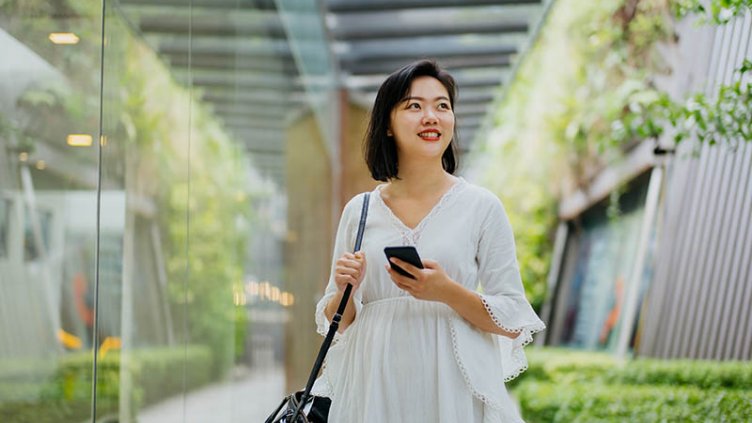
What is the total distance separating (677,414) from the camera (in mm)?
4988

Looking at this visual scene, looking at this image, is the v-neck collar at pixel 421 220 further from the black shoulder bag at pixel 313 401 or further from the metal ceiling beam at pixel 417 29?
the metal ceiling beam at pixel 417 29

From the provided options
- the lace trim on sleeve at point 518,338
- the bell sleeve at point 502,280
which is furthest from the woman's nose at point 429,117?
the lace trim on sleeve at point 518,338

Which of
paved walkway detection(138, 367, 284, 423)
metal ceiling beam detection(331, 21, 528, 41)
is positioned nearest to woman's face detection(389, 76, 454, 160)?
paved walkway detection(138, 367, 284, 423)

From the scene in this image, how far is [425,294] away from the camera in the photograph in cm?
230

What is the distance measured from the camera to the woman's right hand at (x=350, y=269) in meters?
2.41

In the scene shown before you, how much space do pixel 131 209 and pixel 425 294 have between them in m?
1.76

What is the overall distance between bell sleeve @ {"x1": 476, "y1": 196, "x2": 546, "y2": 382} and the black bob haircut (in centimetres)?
30

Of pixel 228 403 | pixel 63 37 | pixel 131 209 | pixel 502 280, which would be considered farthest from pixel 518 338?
pixel 228 403

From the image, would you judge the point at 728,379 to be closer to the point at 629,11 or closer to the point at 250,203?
the point at 250,203

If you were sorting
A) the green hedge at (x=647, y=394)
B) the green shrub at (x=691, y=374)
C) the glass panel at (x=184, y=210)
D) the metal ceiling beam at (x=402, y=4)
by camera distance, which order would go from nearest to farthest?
the glass panel at (x=184, y=210)
the green hedge at (x=647, y=394)
the green shrub at (x=691, y=374)
the metal ceiling beam at (x=402, y=4)

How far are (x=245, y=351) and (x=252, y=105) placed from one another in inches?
66.4

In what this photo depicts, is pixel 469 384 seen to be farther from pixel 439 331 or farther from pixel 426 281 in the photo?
pixel 426 281

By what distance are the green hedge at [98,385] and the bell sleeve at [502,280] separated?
1178 mm

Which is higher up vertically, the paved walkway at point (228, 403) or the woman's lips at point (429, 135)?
the woman's lips at point (429, 135)
